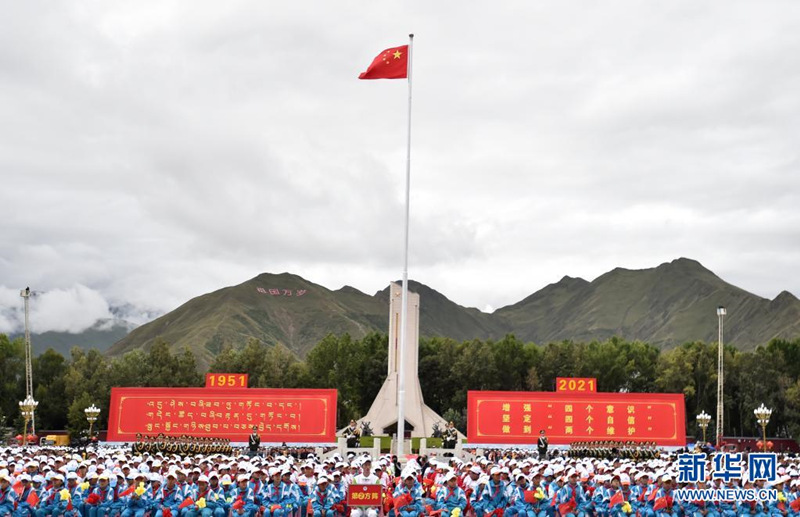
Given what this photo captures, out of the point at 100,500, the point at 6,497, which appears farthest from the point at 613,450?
the point at 6,497

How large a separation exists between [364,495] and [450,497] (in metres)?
2.11

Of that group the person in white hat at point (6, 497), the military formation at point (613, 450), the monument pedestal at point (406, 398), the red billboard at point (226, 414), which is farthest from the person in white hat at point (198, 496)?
the monument pedestal at point (406, 398)

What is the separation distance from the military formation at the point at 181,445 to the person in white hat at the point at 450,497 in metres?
25.3

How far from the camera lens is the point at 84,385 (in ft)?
217

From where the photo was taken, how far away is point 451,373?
7112 cm

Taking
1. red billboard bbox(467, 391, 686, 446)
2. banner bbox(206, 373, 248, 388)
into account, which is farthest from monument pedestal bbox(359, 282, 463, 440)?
banner bbox(206, 373, 248, 388)

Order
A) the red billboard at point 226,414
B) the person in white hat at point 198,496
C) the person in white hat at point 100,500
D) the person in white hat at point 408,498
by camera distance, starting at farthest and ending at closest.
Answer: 1. the red billboard at point 226,414
2. the person in white hat at point 100,500
3. the person in white hat at point 198,496
4. the person in white hat at point 408,498

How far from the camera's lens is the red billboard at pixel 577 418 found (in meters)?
45.2

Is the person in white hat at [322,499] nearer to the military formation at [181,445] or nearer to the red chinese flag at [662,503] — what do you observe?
the red chinese flag at [662,503]

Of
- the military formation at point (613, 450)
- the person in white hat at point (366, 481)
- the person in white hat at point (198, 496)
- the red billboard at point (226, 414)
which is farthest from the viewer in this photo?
the red billboard at point (226, 414)

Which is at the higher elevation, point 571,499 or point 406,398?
point 406,398

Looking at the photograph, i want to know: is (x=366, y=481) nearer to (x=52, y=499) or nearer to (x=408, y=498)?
(x=408, y=498)

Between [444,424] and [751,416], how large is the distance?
2620cm

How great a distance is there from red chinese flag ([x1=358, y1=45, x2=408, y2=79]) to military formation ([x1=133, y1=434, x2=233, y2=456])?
20473 mm
